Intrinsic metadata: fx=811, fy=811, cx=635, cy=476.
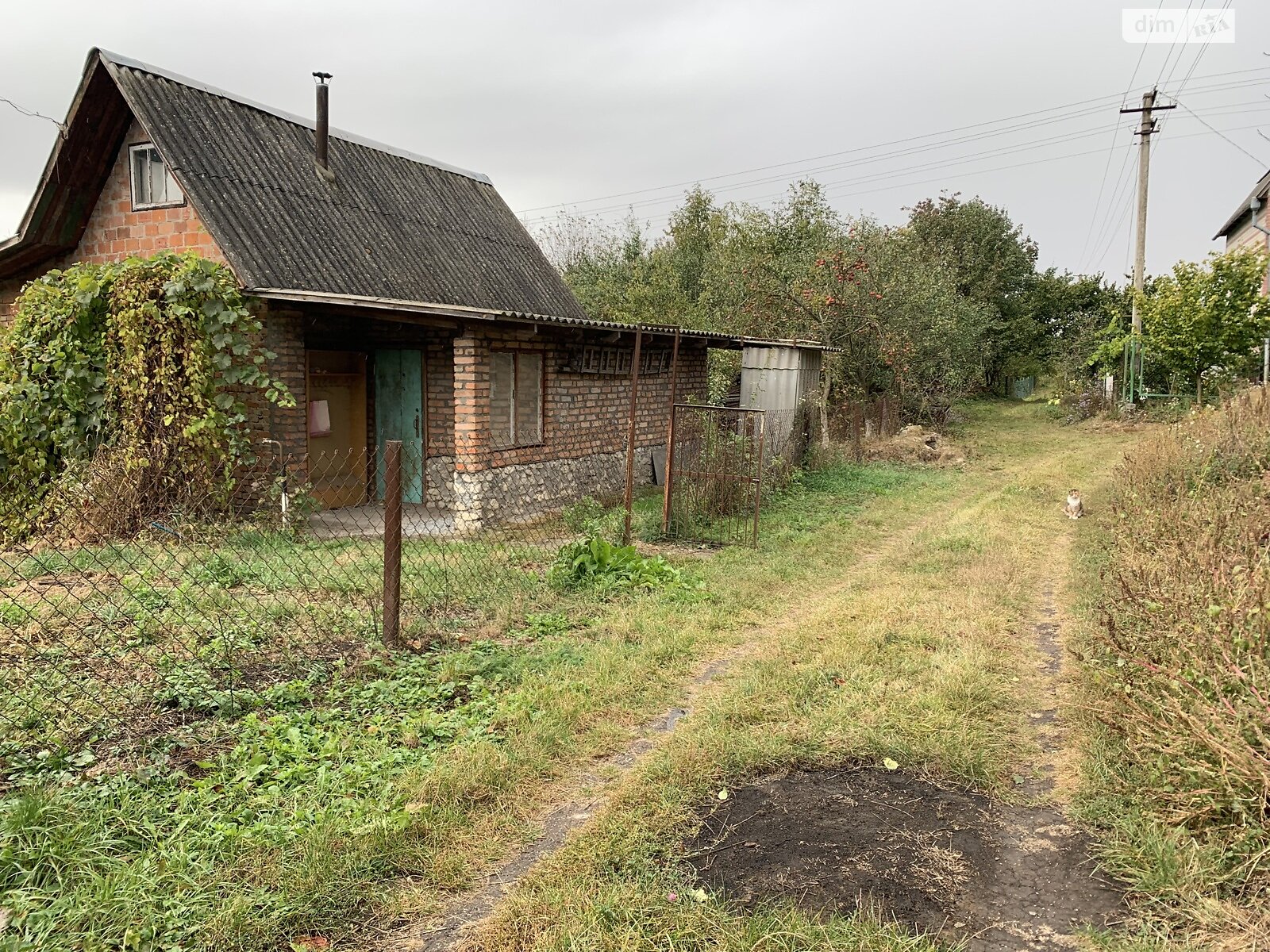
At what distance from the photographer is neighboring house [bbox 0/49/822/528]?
384 inches

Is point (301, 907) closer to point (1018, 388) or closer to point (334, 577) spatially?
point (334, 577)

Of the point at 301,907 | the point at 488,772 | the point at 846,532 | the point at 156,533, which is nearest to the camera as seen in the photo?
the point at 301,907

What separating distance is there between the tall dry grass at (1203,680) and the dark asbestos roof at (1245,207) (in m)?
22.1

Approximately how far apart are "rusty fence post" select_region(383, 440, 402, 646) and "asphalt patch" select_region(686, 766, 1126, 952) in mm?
2554

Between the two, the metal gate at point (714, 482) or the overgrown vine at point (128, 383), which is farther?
the metal gate at point (714, 482)

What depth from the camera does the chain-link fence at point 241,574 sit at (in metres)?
4.38

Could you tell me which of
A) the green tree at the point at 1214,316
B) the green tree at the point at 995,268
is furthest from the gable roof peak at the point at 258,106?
the green tree at the point at 995,268

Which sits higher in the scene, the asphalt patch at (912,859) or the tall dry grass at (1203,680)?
the tall dry grass at (1203,680)

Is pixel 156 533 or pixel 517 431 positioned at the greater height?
pixel 517 431

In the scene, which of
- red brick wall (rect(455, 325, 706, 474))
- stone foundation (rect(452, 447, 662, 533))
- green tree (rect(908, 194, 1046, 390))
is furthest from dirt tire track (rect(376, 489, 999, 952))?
green tree (rect(908, 194, 1046, 390))

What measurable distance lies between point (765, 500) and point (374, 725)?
26.6 feet

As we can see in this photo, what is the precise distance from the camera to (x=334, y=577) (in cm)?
705

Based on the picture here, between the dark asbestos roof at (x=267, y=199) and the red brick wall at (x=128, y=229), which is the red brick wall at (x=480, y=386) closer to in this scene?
the dark asbestos roof at (x=267, y=199)

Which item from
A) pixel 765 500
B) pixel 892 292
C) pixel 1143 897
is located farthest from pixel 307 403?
pixel 892 292
